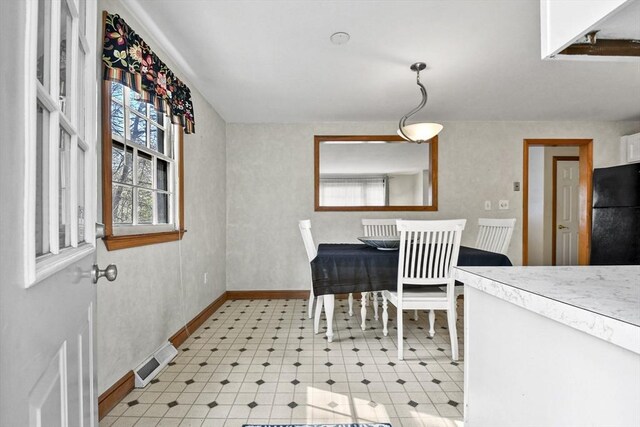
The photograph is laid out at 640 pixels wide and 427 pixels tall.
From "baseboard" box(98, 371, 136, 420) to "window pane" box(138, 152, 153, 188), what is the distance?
1254 mm

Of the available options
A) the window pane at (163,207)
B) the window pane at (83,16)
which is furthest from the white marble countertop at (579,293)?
the window pane at (163,207)

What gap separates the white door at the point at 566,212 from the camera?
200 inches

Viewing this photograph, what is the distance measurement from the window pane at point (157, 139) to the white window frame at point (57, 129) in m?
1.44

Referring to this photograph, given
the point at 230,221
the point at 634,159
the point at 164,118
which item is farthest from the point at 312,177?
the point at 634,159

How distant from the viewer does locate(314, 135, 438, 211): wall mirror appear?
12.8 ft

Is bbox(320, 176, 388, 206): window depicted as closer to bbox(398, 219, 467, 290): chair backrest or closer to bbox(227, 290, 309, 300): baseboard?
bbox(227, 290, 309, 300): baseboard

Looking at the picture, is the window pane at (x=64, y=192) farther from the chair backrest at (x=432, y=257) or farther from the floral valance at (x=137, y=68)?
the chair backrest at (x=432, y=257)

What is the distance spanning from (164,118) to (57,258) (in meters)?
2.13

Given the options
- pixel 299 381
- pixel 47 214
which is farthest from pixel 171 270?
pixel 47 214

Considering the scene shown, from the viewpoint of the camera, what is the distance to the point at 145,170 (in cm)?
215

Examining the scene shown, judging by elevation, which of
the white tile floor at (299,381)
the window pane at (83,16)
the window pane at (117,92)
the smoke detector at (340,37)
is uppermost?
the smoke detector at (340,37)

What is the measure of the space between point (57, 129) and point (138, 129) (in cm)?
162

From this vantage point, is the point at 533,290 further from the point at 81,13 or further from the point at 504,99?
the point at 504,99

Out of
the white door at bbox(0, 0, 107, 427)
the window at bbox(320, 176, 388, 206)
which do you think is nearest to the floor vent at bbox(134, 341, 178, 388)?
the white door at bbox(0, 0, 107, 427)
